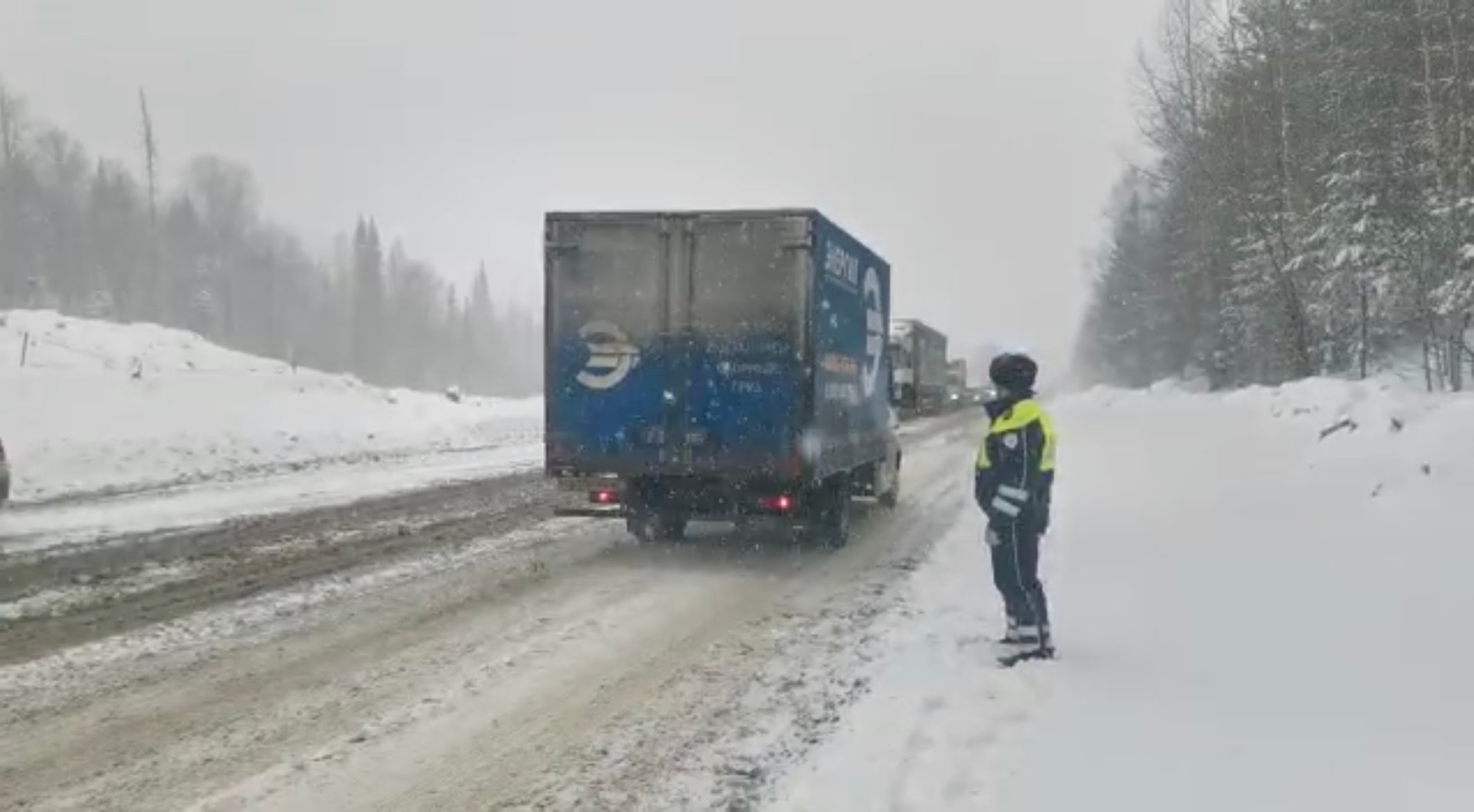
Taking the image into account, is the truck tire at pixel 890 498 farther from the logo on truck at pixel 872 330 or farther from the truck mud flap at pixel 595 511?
the truck mud flap at pixel 595 511

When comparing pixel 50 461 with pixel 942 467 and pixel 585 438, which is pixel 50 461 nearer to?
pixel 585 438

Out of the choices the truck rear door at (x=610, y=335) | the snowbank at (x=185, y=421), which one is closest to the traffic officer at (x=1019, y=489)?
the truck rear door at (x=610, y=335)

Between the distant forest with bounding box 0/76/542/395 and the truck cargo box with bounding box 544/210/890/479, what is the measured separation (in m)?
87.4

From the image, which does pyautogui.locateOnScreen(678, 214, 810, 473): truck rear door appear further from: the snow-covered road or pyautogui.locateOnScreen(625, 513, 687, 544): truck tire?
the snow-covered road

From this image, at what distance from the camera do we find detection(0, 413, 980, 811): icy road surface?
4918 mm

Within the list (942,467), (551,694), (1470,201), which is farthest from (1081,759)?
(1470,201)

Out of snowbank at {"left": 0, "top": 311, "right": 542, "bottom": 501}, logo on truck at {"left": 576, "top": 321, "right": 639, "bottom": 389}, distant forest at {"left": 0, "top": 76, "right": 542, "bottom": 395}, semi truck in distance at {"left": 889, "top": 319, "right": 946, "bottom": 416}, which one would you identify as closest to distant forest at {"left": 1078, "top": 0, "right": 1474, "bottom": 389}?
semi truck in distance at {"left": 889, "top": 319, "right": 946, "bottom": 416}

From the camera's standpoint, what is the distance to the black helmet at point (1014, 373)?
7012 mm

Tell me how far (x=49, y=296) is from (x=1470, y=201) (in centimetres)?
10017

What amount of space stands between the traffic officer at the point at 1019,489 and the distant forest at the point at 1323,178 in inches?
619

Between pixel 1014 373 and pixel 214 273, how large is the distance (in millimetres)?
110561

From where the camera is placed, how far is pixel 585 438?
11062 mm

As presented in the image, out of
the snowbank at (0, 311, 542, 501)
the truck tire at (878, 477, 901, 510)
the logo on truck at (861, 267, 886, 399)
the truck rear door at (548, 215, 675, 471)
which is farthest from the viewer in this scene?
the snowbank at (0, 311, 542, 501)

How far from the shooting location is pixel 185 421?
23969 millimetres
